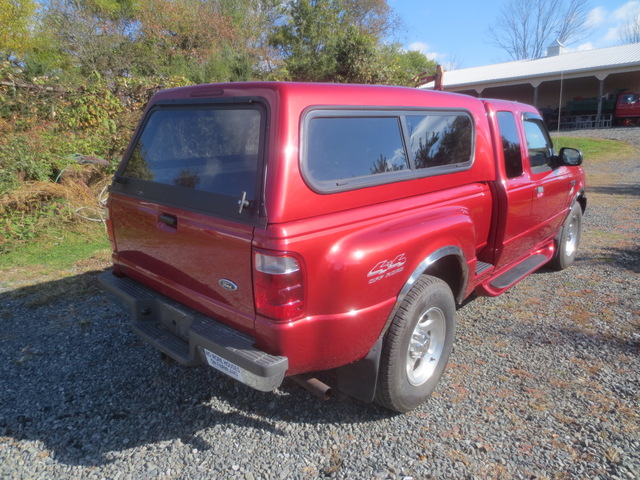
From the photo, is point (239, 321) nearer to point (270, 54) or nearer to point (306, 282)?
point (306, 282)

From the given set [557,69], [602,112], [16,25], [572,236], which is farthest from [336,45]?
[602,112]

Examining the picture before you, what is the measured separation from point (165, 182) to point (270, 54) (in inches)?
826

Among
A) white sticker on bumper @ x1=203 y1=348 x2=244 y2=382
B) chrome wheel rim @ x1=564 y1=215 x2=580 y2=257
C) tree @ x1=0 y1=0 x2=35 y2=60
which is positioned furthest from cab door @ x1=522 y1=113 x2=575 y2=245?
tree @ x1=0 y1=0 x2=35 y2=60

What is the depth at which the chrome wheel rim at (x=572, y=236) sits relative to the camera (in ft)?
17.7

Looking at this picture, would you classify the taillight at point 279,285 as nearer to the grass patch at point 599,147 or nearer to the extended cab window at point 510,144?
the extended cab window at point 510,144

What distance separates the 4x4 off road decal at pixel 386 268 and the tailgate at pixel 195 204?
62 centimetres

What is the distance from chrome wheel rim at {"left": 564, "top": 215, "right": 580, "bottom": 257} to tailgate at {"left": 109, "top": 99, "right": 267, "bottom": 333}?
4.40 metres

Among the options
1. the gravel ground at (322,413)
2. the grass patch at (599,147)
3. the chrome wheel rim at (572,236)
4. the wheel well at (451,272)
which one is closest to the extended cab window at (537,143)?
A: the chrome wheel rim at (572,236)

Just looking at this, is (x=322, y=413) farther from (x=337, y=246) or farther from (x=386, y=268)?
(x=337, y=246)

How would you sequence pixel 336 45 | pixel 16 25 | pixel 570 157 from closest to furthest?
pixel 570 157 → pixel 336 45 → pixel 16 25

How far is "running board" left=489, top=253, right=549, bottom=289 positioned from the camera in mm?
3845

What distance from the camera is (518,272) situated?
13.5ft

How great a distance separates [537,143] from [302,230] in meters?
3.44

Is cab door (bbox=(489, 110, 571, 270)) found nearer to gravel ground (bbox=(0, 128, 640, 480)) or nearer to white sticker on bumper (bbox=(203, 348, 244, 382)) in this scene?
gravel ground (bbox=(0, 128, 640, 480))
